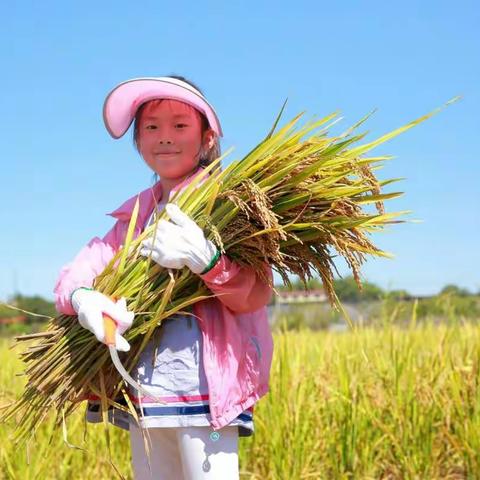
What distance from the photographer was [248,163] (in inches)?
78.4

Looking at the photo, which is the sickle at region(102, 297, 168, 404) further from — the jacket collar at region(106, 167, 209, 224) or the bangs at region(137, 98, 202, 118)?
the bangs at region(137, 98, 202, 118)

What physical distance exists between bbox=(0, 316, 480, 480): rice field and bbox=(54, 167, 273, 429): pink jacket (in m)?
1.38

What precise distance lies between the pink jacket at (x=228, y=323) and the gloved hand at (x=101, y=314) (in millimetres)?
125

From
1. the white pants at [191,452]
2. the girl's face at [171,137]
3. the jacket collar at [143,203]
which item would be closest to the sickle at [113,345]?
the white pants at [191,452]

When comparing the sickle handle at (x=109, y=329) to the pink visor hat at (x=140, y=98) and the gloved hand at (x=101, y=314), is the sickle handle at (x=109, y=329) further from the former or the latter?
the pink visor hat at (x=140, y=98)

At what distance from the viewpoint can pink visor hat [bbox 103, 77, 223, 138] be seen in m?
2.22

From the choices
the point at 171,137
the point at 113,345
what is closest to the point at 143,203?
the point at 171,137

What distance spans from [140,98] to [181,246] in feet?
1.93

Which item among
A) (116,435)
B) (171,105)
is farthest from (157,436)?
(116,435)

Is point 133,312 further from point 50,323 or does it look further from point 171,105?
point 171,105

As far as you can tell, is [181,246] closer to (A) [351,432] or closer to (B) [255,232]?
(B) [255,232]

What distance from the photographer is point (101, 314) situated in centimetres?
196

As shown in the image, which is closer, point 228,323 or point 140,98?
point 228,323

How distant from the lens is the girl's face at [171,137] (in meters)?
2.23
